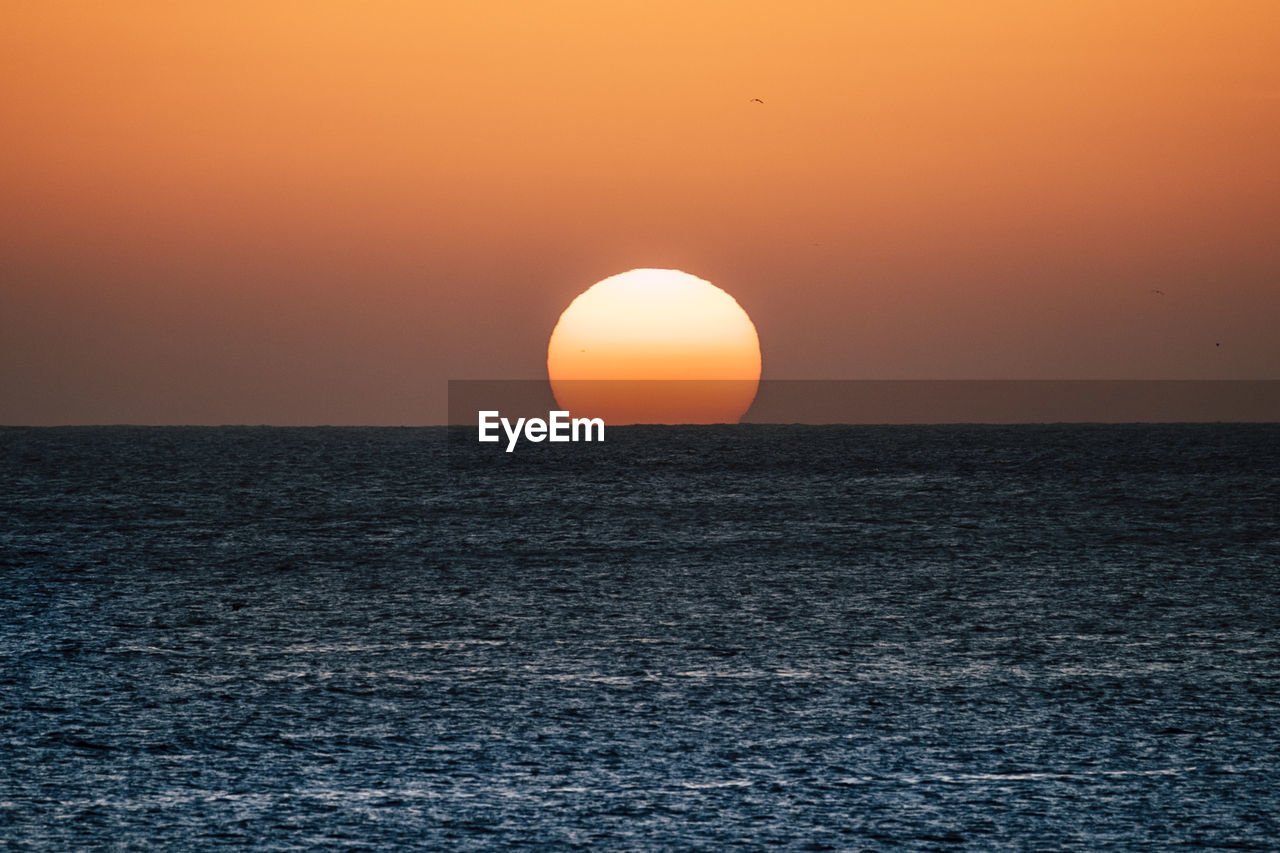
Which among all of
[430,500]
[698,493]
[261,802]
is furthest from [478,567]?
[698,493]

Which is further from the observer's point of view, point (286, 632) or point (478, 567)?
point (478, 567)

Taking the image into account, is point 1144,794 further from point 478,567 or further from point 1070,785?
point 478,567

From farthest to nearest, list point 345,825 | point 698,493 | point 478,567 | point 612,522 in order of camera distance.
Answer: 1. point 698,493
2. point 612,522
3. point 478,567
4. point 345,825

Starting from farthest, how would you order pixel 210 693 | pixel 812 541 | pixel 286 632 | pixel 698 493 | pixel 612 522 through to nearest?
pixel 698 493
pixel 612 522
pixel 812 541
pixel 286 632
pixel 210 693

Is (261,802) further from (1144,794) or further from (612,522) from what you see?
(612,522)

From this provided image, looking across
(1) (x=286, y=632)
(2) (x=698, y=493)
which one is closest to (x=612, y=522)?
(2) (x=698, y=493)

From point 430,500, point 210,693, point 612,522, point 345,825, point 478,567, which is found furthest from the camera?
point 430,500
